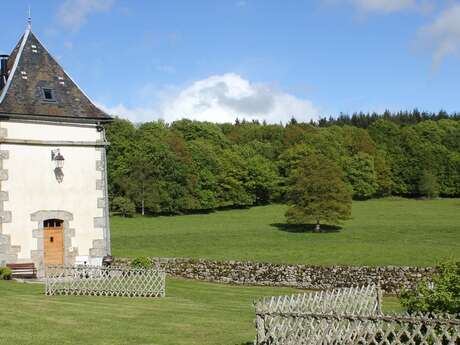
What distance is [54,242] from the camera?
2895 centimetres

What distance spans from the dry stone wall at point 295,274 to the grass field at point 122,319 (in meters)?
3.95

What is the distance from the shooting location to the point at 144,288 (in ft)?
75.4

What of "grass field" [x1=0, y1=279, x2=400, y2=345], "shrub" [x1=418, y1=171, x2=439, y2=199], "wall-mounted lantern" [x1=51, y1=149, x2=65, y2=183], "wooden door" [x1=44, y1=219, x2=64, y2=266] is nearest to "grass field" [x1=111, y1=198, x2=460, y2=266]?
"shrub" [x1=418, y1=171, x2=439, y2=199]

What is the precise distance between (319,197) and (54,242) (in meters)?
37.0

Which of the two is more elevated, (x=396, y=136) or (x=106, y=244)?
(x=396, y=136)

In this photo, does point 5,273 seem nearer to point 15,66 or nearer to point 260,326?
point 15,66

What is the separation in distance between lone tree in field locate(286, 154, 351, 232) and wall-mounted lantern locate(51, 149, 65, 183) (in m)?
36.2

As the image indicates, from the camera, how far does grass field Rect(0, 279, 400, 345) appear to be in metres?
13.7

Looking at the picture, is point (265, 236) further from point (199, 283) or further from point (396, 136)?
point (396, 136)

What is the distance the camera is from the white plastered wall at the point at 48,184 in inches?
1097

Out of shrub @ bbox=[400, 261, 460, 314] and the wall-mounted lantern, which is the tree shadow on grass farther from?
shrub @ bbox=[400, 261, 460, 314]

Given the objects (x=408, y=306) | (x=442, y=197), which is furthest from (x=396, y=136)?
(x=408, y=306)

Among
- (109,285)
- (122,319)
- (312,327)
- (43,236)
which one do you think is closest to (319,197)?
(43,236)

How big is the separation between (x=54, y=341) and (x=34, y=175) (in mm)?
16496
